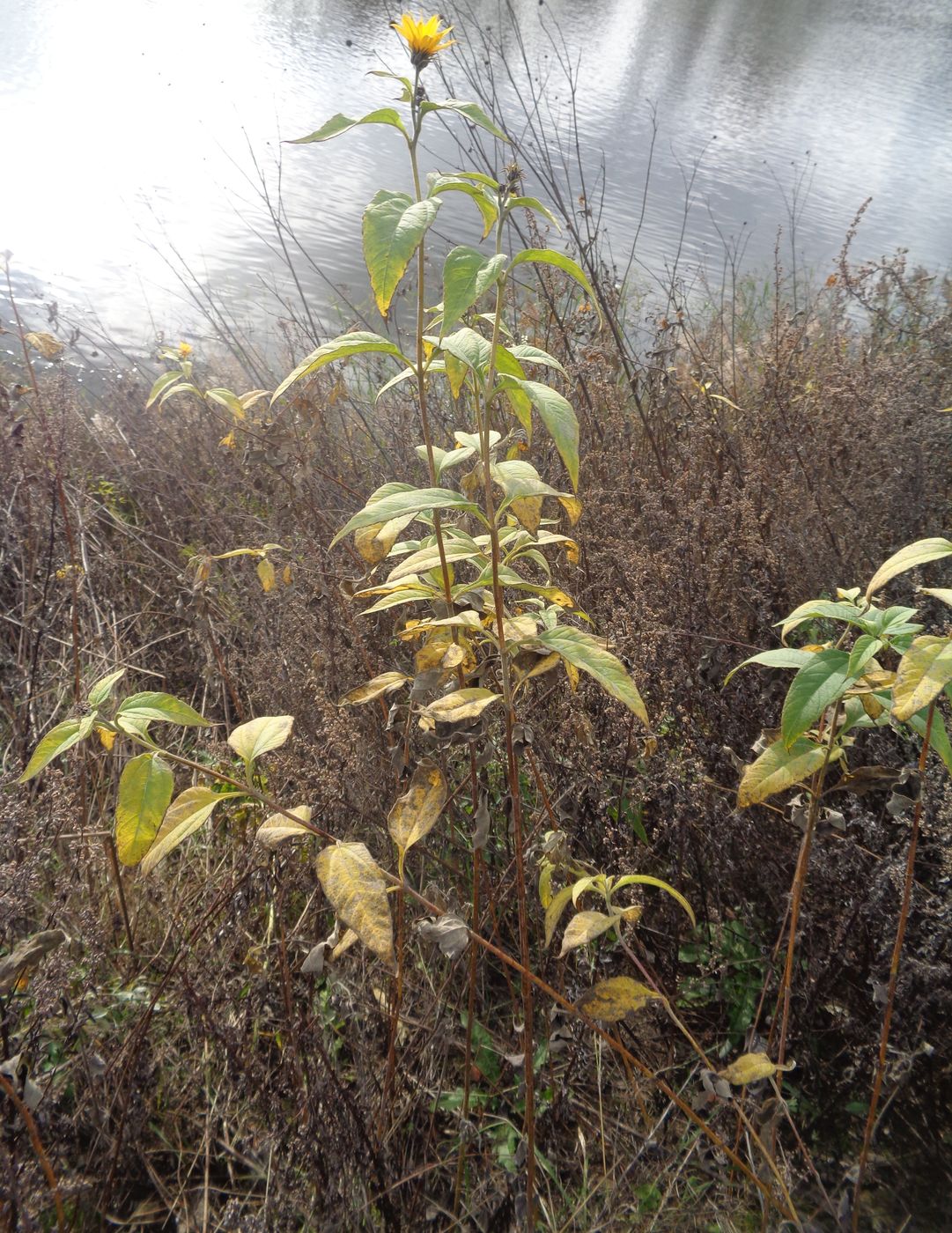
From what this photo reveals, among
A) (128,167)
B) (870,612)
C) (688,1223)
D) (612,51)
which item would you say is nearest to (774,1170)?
(688,1223)

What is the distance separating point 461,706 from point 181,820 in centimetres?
37

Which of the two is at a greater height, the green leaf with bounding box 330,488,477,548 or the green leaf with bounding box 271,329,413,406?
the green leaf with bounding box 271,329,413,406

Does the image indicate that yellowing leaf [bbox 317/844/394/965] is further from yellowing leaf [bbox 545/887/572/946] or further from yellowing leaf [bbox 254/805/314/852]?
yellowing leaf [bbox 545/887/572/946]

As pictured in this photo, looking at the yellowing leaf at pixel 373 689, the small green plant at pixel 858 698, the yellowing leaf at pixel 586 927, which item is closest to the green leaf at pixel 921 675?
the small green plant at pixel 858 698

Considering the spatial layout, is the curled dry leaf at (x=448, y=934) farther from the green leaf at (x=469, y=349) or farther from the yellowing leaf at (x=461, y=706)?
the green leaf at (x=469, y=349)

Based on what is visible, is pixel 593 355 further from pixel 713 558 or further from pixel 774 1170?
pixel 774 1170

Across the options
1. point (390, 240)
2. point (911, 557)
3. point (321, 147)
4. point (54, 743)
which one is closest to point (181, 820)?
point (54, 743)

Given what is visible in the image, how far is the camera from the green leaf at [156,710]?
0.93 m

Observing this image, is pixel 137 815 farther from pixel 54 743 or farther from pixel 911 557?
pixel 911 557

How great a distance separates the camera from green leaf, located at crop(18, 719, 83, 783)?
0.89 m

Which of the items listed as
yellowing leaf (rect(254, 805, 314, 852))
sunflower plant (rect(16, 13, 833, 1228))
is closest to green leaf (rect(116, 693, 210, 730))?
sunflower plant (rect(16, 13, 833, 1228))

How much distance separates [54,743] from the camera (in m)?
0.93

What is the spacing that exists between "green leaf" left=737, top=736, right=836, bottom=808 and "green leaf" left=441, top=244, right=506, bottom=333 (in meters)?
0.66

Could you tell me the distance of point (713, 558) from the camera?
1.97 meters
